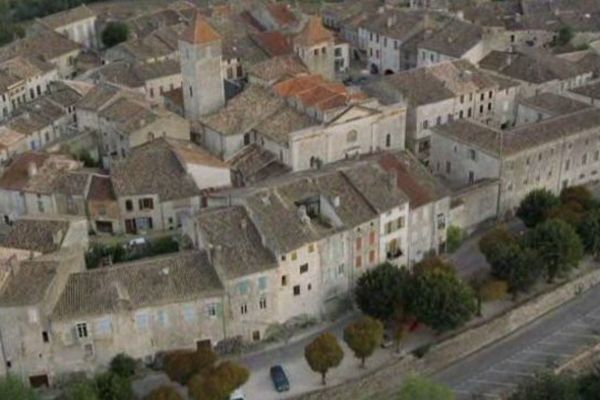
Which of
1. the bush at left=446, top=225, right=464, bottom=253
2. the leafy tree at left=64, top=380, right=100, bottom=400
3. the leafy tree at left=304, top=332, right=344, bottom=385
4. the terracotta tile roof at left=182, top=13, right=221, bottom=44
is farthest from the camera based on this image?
the terracotta tile roof at left=182, top=13, right=221, bottom=44

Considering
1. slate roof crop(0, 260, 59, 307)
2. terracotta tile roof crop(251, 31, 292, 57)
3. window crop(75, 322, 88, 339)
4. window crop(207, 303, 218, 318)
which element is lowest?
window crop(207, 303, 218, 318)

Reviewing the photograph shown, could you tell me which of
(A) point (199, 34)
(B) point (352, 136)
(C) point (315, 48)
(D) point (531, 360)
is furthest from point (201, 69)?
(D) point (531, 360)

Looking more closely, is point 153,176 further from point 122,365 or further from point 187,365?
point 187,365

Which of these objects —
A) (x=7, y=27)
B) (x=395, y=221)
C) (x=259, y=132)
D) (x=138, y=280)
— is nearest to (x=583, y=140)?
(x=395, y=221)

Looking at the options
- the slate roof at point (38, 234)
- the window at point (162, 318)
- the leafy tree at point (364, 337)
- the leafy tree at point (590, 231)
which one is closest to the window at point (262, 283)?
the leafy tree at point (364, 337)

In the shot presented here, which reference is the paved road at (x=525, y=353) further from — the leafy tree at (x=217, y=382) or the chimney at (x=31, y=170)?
the chimney at (x=31, y=170)

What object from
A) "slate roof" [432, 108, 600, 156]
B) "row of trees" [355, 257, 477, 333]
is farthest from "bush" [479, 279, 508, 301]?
"slate roof" [432, 108, 600, 156]

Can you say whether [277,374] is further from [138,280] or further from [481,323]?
[481,323]

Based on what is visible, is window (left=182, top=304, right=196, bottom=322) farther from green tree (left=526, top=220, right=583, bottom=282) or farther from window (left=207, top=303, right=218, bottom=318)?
green tree (left=526, top=220, right=583, bottom=282)
